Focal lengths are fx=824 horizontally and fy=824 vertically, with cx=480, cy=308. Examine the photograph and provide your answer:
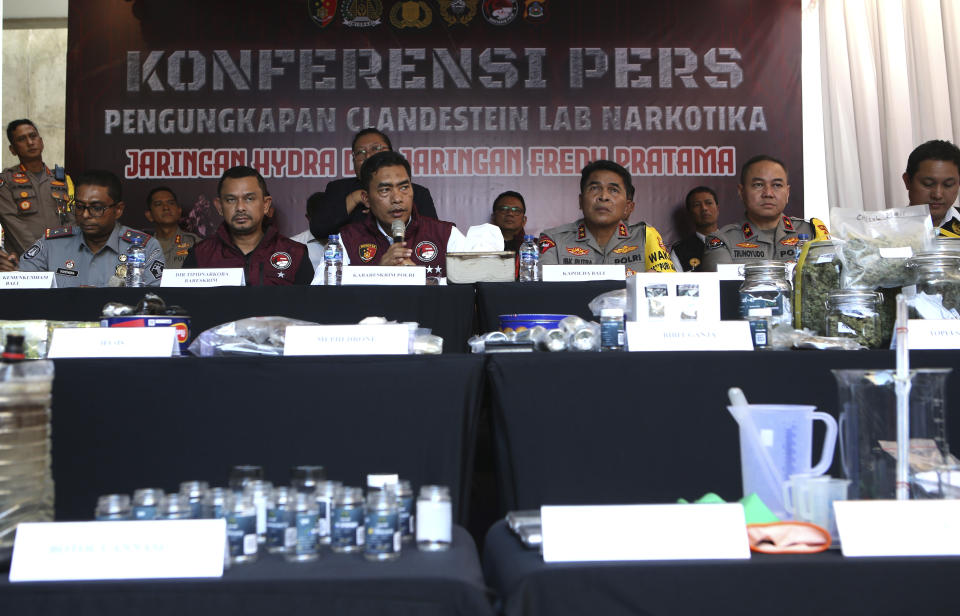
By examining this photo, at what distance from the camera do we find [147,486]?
125 cm

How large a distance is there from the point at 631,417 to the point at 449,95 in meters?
3.86

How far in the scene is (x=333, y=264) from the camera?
7.61ft

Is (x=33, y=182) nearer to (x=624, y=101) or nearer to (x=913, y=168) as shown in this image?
(x=624, y=101)

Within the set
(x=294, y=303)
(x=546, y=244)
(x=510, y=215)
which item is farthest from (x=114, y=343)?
(x=510, y=215)

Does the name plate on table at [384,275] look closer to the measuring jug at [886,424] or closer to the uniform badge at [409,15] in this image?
the measuring jug at [886,424]

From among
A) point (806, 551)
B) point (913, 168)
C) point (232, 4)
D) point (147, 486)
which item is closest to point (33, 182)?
point (232, 4)

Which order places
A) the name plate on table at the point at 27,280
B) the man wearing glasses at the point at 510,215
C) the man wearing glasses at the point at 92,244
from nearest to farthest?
1. the name plate on table at the point at 27,280
2. the man wearing glasses at the point at 92,244
3. the man wearing glasses at the point at 510,215

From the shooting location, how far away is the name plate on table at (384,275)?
2146 mm

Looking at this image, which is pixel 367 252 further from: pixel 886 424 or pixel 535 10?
pixel 535 10

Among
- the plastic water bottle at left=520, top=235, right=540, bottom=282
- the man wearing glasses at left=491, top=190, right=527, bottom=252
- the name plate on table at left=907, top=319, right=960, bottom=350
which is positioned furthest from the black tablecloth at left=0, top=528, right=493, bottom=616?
the man wearing glasses at left=491, top=190, right=527, bottom=252

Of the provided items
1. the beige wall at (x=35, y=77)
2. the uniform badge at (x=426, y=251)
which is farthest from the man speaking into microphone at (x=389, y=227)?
the beige wall at (x=35, y=77)

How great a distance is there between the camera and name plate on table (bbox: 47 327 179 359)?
133 centimetres

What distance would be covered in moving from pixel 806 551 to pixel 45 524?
752mm

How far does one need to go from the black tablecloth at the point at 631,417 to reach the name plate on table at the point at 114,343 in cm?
53
